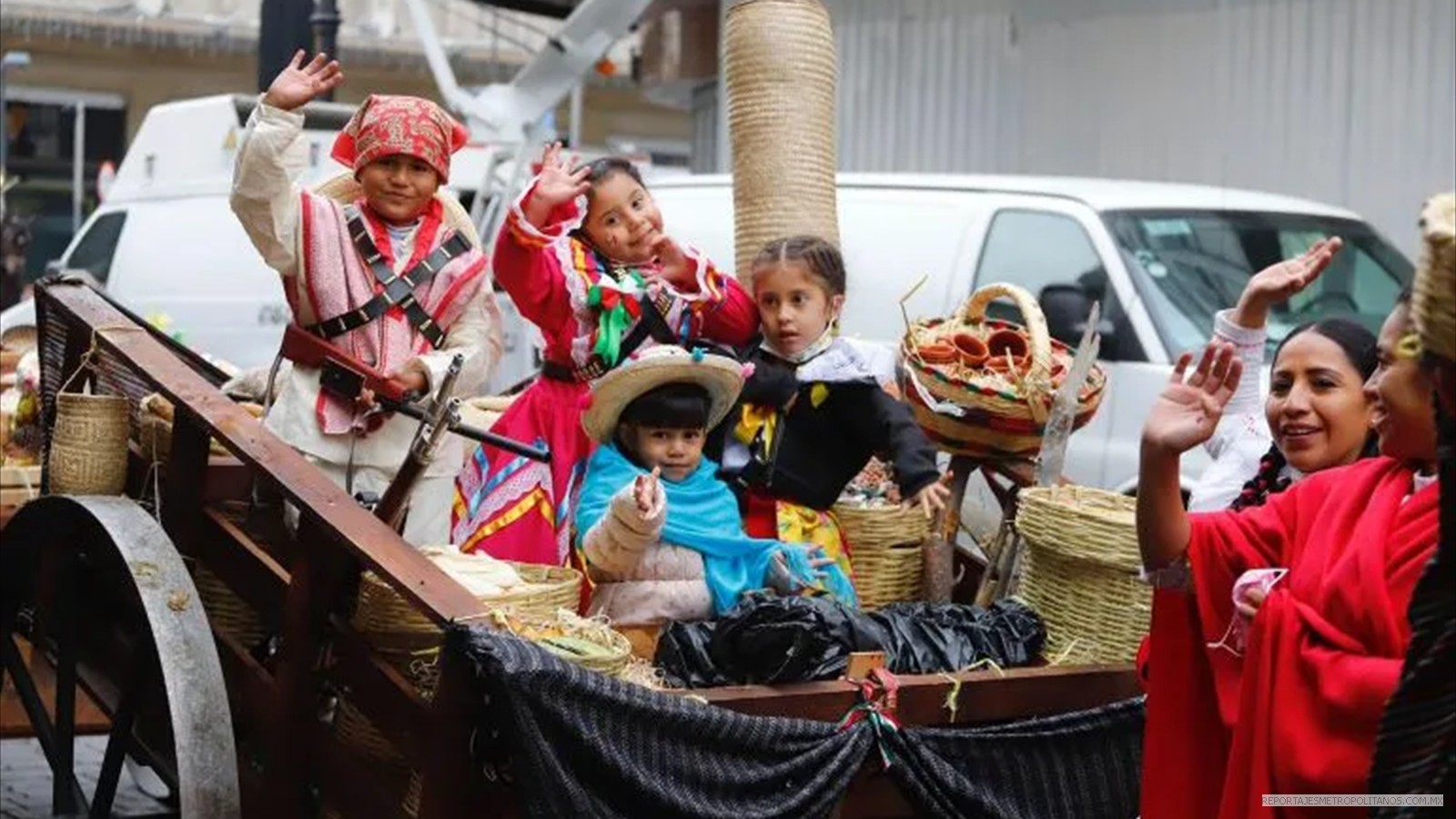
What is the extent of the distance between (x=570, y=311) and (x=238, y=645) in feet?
3.45

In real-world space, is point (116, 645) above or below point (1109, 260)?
below

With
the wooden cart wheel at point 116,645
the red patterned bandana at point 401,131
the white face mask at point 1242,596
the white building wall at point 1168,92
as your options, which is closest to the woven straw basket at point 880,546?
the red patterned bandana at point 401,131

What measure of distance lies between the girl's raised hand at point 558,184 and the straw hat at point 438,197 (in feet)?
1.33

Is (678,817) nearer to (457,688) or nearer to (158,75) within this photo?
(457,688)

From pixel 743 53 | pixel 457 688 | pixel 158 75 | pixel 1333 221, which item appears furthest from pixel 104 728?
pixel 158 75

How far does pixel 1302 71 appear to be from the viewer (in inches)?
451

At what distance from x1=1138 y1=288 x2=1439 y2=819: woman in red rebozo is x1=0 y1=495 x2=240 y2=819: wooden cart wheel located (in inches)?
69.7

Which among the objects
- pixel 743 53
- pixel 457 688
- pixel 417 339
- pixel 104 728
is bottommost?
pixel 104 728

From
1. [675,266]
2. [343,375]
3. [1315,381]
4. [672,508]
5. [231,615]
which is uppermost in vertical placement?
[675,266]

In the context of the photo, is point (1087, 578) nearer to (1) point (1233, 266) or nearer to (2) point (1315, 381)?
(2) point (1315, 381)

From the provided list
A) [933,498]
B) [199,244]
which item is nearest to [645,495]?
[933,498]

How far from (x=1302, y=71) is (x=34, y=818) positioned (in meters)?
7.25

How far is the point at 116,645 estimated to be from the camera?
5246 millimetres

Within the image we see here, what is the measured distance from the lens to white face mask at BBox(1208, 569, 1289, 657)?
3500mm
